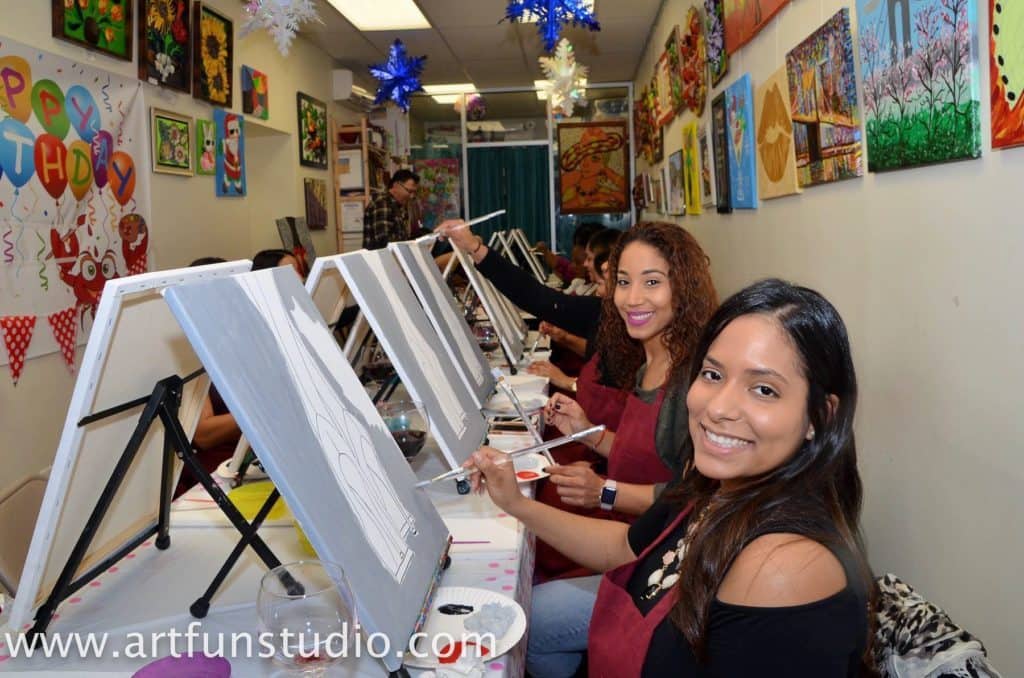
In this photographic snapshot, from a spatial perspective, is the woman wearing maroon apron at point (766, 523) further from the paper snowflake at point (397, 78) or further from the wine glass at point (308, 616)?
the paper snowflake at point (397, 78)

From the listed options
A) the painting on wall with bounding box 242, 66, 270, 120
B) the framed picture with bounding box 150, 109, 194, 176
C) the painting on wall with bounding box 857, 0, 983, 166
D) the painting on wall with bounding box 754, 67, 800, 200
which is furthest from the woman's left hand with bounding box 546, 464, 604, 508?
the painting on wall with bounding box 242, 66, 270, 120

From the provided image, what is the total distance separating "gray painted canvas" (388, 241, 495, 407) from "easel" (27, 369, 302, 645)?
3.08 feet

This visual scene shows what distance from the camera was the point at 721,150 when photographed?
3.76 metres

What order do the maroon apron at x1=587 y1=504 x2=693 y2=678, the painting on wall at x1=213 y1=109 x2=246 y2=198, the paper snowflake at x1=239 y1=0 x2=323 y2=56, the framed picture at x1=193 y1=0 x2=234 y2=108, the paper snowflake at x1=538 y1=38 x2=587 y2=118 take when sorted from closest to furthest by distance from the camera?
the maroon apron at x1=587 y1=504 x2=693 y2=678
the paper snowflake at x1=239 y1=0 x2=323 y2=56
the framed picture at x1=193 y1=0 x2=234 y2=108
the painting on wall at x1=213 y1=109 x2=246 y2=198
the paper snowflake at x1=538 y1=38 x2=587 y2=118

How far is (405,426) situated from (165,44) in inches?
129

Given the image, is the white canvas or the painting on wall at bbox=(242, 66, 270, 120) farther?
the painting on wall at bbox=(242, 66, 270, 120)

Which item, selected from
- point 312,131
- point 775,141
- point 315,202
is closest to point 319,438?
point 775,141

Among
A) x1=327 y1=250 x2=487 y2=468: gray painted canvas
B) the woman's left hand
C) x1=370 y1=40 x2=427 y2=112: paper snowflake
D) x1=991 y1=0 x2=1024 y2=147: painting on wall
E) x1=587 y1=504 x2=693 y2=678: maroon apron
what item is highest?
x1=370 y1=40 x2=427 y2=112: paper snowflake

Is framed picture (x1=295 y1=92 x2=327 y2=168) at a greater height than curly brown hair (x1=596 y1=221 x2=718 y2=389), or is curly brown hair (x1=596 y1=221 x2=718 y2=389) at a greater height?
framed picture (x1=295 y1=92 x2=327 y2=168)

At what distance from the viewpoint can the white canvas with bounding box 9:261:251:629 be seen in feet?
3.42

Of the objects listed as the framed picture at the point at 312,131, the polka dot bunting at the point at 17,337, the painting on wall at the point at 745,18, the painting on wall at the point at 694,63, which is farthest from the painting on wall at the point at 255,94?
the painting on wall at the point at 745,18

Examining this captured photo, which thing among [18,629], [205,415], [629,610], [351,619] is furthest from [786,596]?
[205,415]

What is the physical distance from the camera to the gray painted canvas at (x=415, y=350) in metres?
1.69

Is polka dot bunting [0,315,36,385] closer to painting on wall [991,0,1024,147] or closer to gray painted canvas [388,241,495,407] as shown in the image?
gray painted canvas [388,241,495,407]
